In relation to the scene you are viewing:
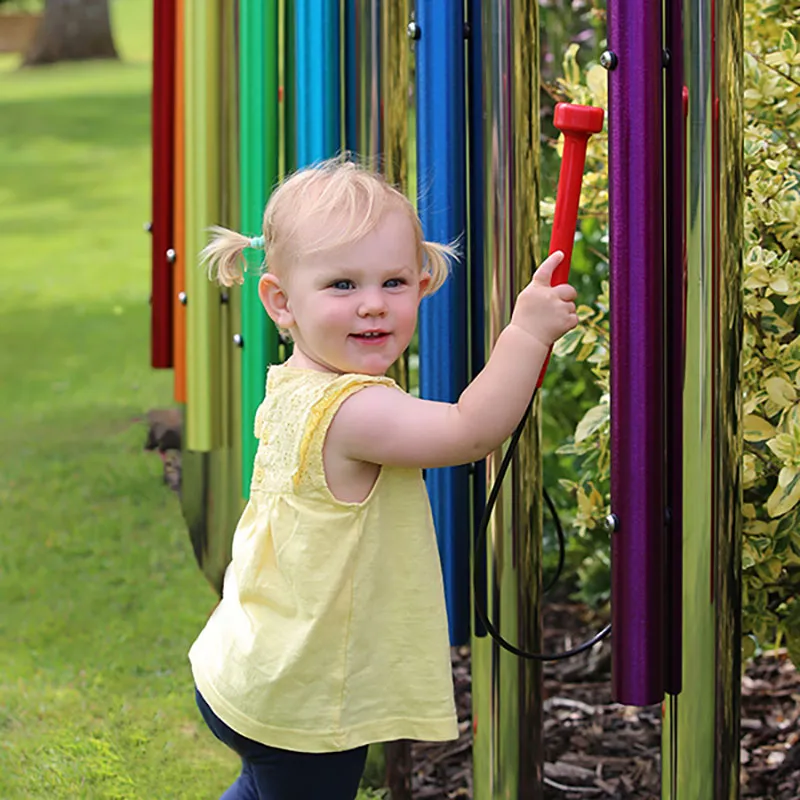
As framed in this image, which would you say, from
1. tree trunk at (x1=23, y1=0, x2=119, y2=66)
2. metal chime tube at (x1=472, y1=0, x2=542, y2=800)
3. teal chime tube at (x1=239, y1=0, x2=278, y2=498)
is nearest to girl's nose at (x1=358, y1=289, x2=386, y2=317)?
metal chime tube at (x1=472, y1=0, x2=542, y2=800)

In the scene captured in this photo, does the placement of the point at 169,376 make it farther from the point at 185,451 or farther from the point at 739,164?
the point at 739,164

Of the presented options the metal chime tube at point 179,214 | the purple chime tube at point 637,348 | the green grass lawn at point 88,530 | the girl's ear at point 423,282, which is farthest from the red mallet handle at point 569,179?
the metal chime tube at point 179,214

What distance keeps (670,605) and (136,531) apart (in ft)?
10.3

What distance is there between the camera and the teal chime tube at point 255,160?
11.6 ft

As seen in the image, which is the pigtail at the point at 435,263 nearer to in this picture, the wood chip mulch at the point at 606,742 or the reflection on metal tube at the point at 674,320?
the reflection on metal tube at the point at 674,320

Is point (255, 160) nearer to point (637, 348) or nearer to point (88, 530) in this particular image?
point (637, 348)

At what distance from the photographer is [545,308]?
7.63ft

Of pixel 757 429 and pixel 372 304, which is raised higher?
pixel 372 304

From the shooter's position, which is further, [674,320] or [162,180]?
Result: [162,180]

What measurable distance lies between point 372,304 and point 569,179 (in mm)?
351

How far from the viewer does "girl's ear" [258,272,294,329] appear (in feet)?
8.24

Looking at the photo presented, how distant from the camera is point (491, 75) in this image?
283 centimetres

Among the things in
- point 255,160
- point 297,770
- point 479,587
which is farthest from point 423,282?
point 255,160

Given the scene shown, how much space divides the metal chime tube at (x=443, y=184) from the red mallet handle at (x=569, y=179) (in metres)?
0.55
